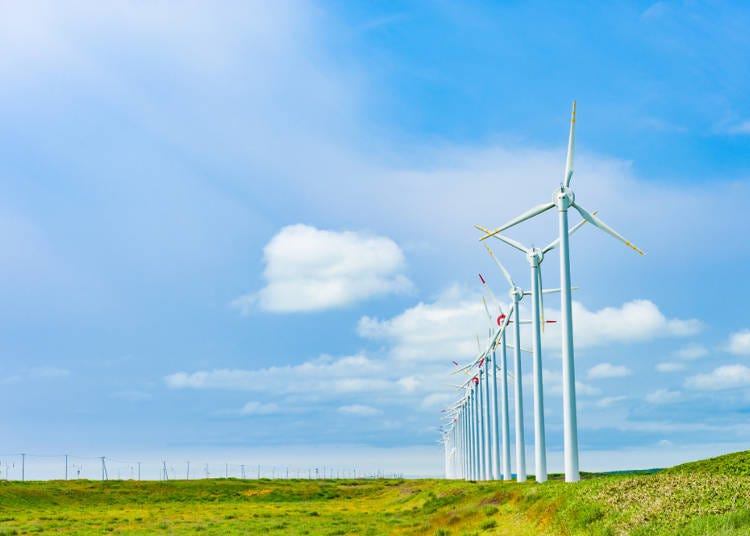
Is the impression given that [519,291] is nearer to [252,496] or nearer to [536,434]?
[536,434]

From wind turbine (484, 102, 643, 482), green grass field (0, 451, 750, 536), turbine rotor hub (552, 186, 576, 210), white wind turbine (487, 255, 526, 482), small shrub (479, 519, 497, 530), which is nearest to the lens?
green grass field (0, 451, 750, 536)

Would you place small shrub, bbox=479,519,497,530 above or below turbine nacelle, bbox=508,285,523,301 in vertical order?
below

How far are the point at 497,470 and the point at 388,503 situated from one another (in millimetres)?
25669

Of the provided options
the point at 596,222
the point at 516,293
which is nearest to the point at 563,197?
the point at 596,222

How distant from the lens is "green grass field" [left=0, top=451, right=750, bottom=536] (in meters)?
27.9

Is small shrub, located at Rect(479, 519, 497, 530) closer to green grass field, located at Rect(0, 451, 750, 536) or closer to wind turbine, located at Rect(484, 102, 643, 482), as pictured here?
green grass field, located at Rect(0, 451, 750, 536)

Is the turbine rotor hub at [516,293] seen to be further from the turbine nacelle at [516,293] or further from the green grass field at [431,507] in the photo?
the green grass field at [431,507]

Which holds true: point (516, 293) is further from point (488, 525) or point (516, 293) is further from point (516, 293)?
point (488, 525)

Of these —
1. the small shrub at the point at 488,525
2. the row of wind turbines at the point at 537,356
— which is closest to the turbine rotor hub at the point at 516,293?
the row of wind turbines at the point at 537,356

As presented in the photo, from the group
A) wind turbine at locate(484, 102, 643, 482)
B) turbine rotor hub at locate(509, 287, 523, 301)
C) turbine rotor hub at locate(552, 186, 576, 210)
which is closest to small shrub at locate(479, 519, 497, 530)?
wind turbine at locate(484, 102, 643, 482)

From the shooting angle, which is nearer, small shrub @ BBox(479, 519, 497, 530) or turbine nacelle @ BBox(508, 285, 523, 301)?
small shrub @ BBox(479, 519, 497, 530)

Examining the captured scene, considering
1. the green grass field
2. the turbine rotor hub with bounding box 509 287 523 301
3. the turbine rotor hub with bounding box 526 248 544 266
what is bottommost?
the green grass field

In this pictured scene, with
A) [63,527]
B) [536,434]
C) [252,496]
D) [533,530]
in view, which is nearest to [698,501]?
[533,530]

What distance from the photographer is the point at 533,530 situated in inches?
1369
